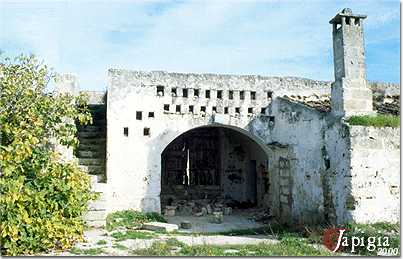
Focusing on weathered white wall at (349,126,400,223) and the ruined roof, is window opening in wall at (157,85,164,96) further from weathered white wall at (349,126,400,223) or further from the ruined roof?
weathered white wall at (349,126,400,223)

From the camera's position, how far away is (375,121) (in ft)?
32.5

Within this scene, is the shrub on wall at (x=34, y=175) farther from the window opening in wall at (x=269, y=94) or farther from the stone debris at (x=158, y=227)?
the window opening in wall at (x=269, y=94)

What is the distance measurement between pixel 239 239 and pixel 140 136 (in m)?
4.50

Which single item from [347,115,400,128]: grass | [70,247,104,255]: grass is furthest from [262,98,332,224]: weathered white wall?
[70,247,104,255]: grass

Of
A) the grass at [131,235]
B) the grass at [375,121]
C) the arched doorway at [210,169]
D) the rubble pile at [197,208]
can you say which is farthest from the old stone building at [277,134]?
the grass at [131,235]

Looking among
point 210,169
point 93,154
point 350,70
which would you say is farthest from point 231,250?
point 210,169

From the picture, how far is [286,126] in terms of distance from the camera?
1282 cm

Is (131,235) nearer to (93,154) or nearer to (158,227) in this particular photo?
(158,227)

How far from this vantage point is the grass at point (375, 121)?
32.3ft

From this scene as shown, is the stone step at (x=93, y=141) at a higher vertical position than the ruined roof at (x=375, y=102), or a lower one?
lower

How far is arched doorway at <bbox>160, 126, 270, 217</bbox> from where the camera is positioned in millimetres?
16938

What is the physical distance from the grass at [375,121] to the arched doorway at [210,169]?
22.4 ft

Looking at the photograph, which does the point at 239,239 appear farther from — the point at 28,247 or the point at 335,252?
the point at 28,247

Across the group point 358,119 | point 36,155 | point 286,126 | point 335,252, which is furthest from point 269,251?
point 286,126
